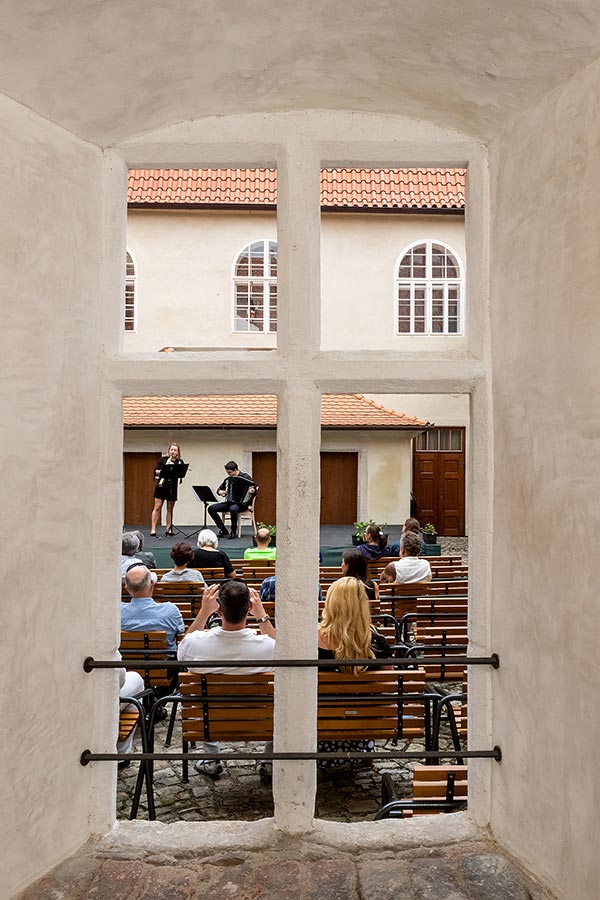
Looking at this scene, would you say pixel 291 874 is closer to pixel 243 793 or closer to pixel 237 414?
pixel 243 793

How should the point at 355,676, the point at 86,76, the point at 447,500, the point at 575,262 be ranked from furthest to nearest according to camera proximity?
the point at 447,500, the point at 355,676, the point at 86,76, the point at 575,262

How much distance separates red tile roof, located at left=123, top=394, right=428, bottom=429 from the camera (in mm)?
14445

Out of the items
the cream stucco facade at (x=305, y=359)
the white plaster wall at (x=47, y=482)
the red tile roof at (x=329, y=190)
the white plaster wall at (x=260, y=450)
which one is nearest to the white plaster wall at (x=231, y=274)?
the red tile roof at (x=329, y=190)

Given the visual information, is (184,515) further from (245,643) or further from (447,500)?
(245,643)

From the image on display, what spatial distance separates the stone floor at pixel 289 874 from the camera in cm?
196

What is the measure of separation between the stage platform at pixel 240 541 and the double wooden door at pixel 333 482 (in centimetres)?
37

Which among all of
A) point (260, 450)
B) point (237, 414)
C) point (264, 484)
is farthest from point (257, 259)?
point (264, 484)

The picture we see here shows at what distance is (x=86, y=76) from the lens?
6.57 ft

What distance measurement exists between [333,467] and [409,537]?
29.7 feet

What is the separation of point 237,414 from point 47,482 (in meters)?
12.7

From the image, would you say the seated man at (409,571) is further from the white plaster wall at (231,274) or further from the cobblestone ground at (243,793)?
the white plaster wall at (231,274)

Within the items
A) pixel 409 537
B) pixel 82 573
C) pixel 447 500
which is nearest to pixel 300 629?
pixel 82 573

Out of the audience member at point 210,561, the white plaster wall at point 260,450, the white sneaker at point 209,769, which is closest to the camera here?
the white sneaker at point 209,769

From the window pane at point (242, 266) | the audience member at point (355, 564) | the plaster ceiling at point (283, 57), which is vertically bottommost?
the audience member at point (355, 564)
